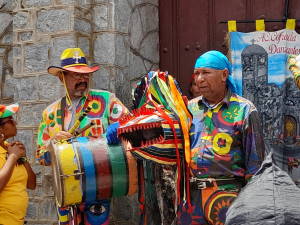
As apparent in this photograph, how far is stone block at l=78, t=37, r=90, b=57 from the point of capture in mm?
4465

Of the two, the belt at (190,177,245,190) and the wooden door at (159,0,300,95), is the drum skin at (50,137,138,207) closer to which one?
the belt at (190,177,245,190)

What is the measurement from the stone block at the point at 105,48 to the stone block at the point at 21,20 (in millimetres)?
658

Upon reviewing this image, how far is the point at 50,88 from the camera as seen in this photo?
14.7 ft

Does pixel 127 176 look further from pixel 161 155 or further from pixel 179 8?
pixel 179 8

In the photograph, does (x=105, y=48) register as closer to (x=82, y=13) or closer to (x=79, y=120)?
(x=82, y=13)

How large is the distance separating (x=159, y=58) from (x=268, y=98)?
1.21 meters

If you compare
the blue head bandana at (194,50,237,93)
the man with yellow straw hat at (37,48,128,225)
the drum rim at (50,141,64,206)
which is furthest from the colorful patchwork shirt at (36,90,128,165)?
the blue head bandana at (194,50,237,93)

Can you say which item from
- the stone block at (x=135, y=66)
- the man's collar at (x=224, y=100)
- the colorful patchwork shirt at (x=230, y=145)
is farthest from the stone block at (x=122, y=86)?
the colorful patchwork shirt at (x=230, y=145)

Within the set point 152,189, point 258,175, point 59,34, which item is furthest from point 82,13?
point 258,175

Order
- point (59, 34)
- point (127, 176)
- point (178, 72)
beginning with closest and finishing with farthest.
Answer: point (127, 176), point (59, 34), point (178, 72)

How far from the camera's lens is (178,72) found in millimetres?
5008

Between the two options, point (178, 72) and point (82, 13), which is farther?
point (178, 72)

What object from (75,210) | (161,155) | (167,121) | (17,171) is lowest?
(75,210)

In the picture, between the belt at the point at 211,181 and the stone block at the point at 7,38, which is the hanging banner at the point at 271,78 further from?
the stone block at the point at 7,38
